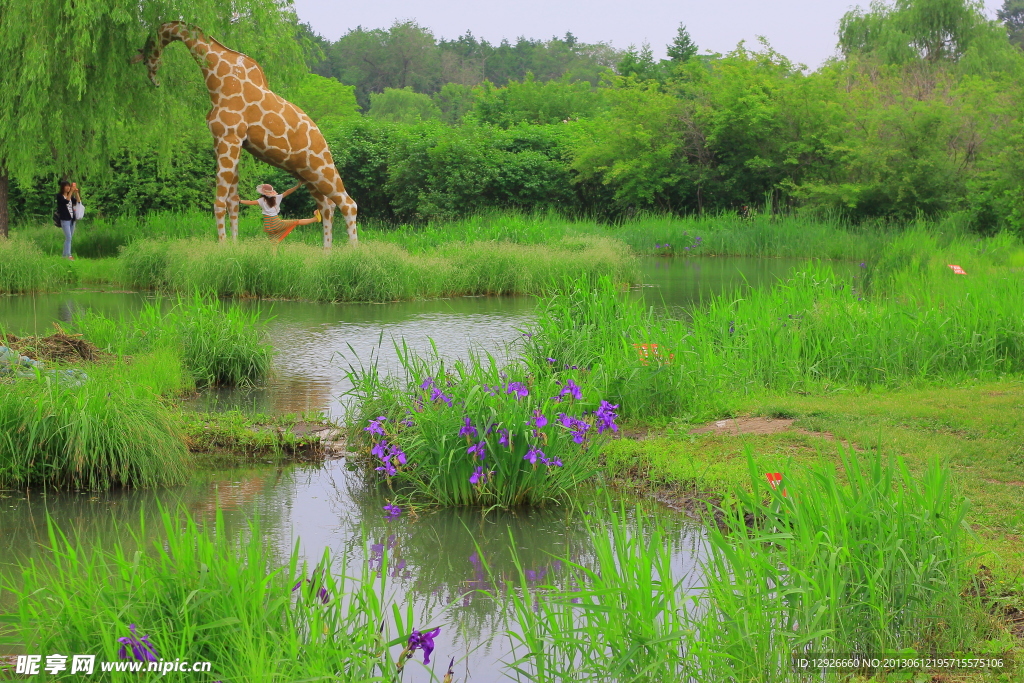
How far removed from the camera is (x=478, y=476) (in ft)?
15.5

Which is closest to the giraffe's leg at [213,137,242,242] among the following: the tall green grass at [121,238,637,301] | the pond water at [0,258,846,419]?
the tall green grass at [121,238,637,301]

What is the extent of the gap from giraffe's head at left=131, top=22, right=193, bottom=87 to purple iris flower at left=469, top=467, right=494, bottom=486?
12725mm

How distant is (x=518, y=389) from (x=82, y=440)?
2.21 meters

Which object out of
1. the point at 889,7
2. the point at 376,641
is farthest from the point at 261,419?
the point at 889,7

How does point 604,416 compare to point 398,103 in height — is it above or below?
below

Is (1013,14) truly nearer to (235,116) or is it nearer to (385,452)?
(235,116)

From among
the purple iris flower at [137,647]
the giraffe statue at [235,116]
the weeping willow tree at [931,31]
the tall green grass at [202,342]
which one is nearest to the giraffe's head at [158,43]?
the giraffe statue at [235,116]

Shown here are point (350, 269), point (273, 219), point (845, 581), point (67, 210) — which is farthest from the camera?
point (273, 219)

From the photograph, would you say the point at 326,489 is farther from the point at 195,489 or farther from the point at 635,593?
the point at 635,593

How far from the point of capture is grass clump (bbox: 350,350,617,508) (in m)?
4.89

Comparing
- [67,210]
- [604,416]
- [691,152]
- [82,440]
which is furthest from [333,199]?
[691,152]

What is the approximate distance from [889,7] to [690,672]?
42298 mm

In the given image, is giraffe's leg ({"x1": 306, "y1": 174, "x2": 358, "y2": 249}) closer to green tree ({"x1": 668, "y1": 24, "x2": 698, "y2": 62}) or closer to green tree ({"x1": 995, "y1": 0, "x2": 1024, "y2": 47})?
green tree ({"x1": 668, "y1": 24, "x2": 698, "y2": 62})

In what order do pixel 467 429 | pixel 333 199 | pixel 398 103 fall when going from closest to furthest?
pixel 467 429, pixel 333 199, pixel 398 103
